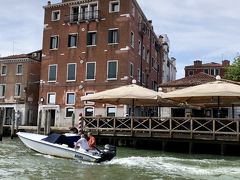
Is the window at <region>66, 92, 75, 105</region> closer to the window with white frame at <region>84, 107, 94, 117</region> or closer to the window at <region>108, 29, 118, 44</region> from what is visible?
the window with white frame at <region>84, 107, 94, 117</region>

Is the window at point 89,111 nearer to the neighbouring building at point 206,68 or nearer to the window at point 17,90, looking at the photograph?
the window at point 17,90

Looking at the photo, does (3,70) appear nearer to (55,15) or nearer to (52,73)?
(52,73)

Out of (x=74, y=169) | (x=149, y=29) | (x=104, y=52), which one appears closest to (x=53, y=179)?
(x=74, y=169)

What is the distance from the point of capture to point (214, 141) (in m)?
17.3

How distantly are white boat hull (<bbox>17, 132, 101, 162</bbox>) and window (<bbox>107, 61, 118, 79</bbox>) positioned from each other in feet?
47.5

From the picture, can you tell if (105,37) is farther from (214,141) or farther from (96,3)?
(214,141)

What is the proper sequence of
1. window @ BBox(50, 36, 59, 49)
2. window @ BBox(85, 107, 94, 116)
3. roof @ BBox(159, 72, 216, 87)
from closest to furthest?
roof @ BBox(159, 72, 216, 87)
window @ BBox(85, 107, 94, 116)
window @ BBox(50, 36, 59, 49)

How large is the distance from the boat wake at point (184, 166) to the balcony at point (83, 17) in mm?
20265

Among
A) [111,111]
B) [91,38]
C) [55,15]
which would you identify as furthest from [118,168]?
[55,15]

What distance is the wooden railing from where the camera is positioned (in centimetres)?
1723

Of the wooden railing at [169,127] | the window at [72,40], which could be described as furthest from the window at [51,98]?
the wooden railing at [169,127]

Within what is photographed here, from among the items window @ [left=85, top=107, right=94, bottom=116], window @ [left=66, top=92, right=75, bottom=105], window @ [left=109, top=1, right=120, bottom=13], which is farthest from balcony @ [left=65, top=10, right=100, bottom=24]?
window @ [left=85, top=107, right=94, bottom=116]

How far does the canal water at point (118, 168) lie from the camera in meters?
11.5

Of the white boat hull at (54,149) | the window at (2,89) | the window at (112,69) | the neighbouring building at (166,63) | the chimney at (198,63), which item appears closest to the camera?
the white boat hull at (54,149)
